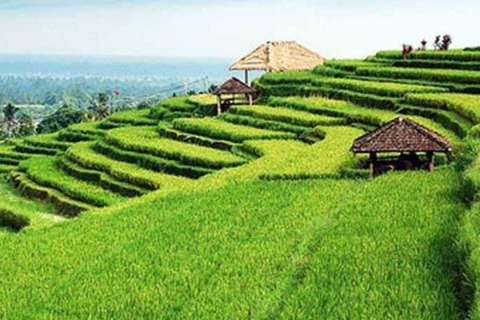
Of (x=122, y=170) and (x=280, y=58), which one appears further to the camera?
(x=280, y=58)

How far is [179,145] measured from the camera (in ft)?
73.7

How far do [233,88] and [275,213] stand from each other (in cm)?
1633

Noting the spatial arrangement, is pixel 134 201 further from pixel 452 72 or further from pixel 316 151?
pixel 452 72

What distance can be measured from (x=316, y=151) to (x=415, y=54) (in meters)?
11.2

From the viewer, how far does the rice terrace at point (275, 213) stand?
27.8 feet

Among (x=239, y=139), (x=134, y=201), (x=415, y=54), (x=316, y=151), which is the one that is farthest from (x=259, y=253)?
(x=415, y=54)

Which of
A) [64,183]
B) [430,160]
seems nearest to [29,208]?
[64,183]

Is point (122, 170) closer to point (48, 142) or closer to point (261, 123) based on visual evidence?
point (261, 123)

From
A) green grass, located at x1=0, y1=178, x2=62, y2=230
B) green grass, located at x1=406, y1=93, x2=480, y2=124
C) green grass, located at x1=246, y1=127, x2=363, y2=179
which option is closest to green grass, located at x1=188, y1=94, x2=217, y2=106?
green grass, located at x1=0, y1=178, x2=62, y2=230

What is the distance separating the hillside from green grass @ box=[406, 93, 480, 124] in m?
0.05

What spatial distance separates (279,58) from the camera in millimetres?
35281

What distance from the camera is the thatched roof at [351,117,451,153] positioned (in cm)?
1398

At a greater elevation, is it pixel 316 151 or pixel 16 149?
pixel 316 151

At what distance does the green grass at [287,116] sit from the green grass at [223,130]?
0.66 m
